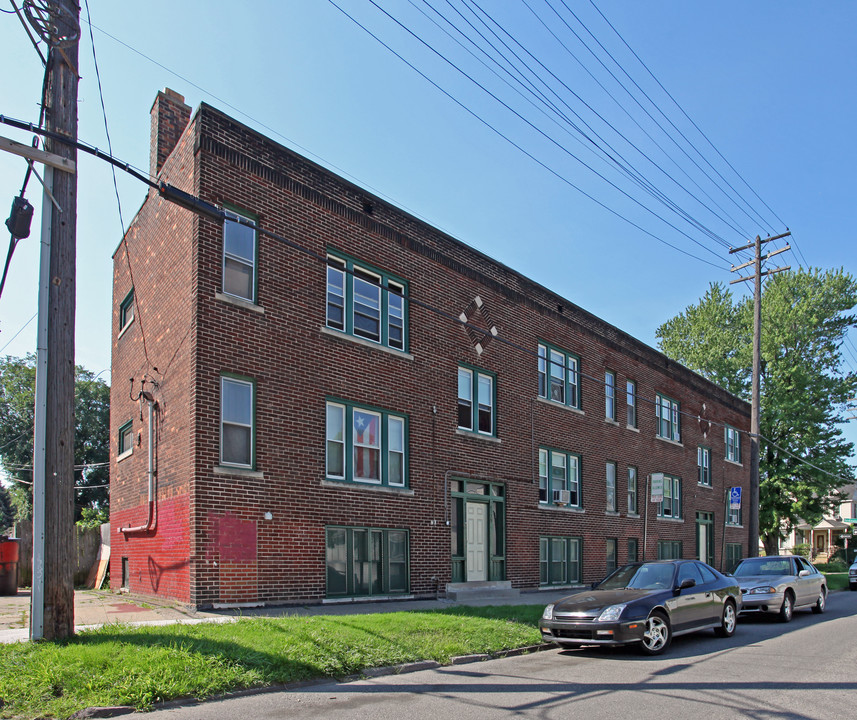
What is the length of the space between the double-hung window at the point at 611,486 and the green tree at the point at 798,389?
52.5ft

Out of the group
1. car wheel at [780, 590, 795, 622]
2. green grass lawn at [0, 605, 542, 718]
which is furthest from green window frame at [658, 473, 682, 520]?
green grass lawn at [0, 605, 542, 718]

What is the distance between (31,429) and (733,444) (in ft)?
120

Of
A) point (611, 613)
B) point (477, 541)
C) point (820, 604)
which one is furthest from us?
point (477, 541)

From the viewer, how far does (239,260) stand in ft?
48.0

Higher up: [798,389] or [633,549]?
[798,389]

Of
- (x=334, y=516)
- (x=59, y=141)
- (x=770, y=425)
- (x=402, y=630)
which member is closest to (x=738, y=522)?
(x=770, y=425)

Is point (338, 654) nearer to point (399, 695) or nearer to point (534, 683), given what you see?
point (399, 695)

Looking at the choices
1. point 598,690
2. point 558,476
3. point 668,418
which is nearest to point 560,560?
point 558,476

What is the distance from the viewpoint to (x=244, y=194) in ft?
48.4

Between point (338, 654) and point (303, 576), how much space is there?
530 cm

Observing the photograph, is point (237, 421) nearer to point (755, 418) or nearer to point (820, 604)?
point (820, 604)

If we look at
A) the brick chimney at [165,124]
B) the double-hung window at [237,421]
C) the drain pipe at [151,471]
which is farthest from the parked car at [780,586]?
the brick chimney at [165,124]

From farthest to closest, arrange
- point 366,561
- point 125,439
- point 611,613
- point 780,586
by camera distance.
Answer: point 125,439 < point 366,561 < point 780,586 < point 611,613

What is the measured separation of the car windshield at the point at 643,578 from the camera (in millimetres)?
12156
